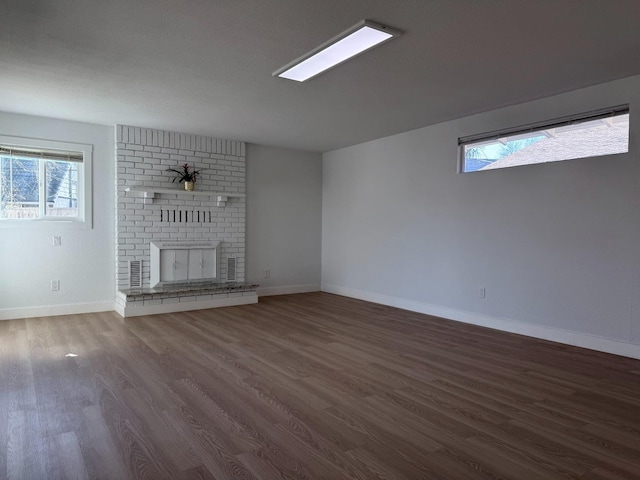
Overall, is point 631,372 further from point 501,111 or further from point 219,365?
point 219,365

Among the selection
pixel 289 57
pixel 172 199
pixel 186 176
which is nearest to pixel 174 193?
pixel 172 199

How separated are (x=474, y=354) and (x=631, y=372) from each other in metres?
1.15

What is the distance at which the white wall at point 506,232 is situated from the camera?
383 cm

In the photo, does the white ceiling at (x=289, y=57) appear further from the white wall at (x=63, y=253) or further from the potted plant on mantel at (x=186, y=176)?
the potted plant on mantel at (x=186, y=176)

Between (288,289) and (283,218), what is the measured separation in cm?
120

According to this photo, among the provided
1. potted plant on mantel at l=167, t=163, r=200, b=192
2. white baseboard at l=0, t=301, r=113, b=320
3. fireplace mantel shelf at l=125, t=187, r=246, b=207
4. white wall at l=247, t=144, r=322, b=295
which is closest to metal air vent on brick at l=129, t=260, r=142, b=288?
white baseboard at l=0, t=301, r=113, b=320

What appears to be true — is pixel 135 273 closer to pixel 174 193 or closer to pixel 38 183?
pixel 174 193

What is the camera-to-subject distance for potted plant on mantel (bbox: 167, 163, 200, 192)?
6059 millimetres

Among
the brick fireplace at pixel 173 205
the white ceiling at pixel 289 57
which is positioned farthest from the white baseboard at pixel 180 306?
the white ceiling at pixel 289 57

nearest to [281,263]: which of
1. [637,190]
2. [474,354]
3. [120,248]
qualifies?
[120,248]

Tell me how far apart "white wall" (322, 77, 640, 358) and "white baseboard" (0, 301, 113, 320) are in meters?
3.60

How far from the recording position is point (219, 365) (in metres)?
3.46

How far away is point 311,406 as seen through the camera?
2668mm

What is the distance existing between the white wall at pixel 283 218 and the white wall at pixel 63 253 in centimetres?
207
